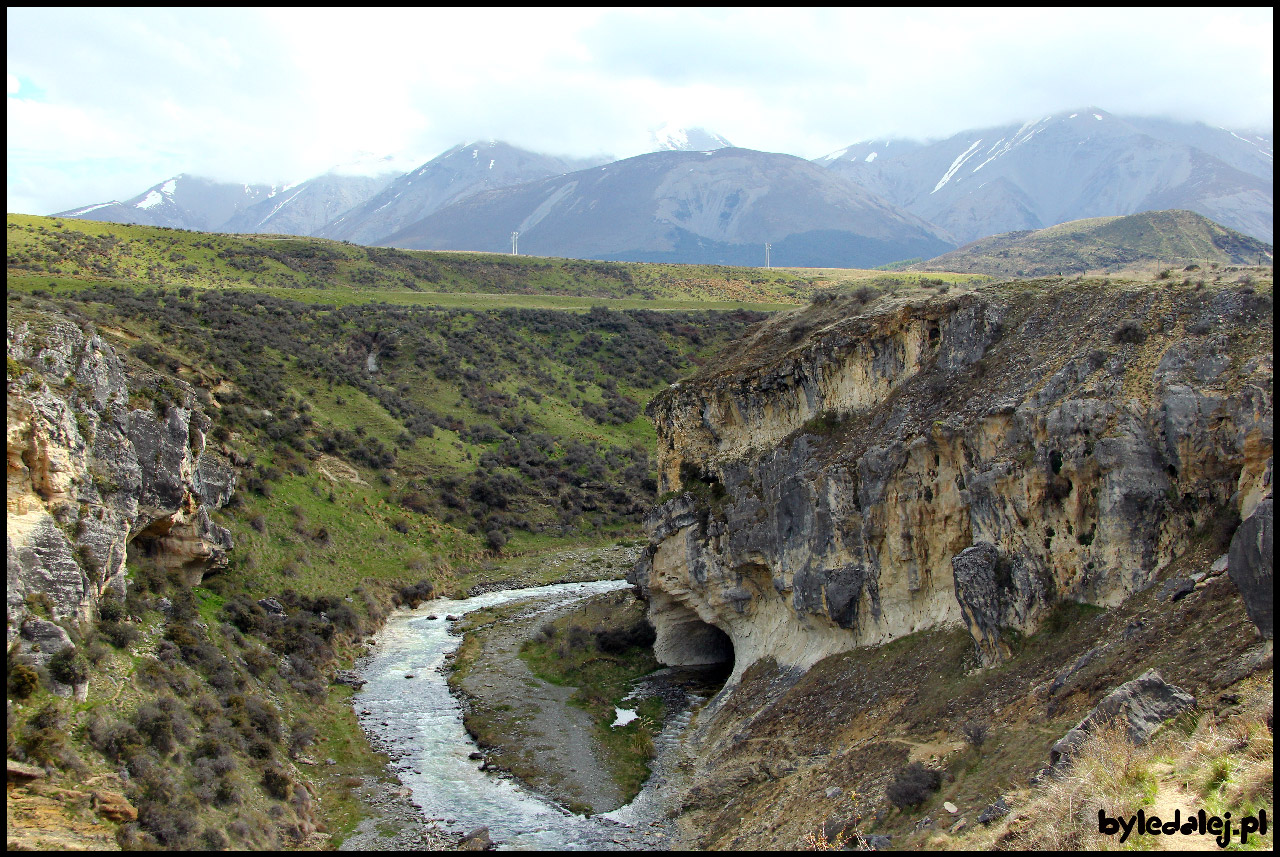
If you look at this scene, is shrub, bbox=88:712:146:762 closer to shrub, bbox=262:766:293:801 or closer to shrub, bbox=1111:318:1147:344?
shrub, bbox=262:766:293:801

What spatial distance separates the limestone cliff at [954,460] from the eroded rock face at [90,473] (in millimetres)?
20897

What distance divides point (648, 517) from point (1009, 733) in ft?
69.8

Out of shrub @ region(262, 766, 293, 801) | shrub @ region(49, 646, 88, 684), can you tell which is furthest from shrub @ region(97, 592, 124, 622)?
shrub @ region(262, 766, 293, 801)

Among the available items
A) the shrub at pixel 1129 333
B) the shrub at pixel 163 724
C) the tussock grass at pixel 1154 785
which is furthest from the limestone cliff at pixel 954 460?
the shrub at pixel 163 724

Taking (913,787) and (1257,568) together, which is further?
(913,787)

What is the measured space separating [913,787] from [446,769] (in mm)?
17188

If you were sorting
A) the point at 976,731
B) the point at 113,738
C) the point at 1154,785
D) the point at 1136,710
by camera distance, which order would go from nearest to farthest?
the point at 1154,785, the point at 1136,710, the point at 976,731, the point at 113,738

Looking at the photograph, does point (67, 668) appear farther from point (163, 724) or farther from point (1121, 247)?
point (1121, 247)

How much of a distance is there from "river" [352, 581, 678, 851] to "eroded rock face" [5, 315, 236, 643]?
410 inches

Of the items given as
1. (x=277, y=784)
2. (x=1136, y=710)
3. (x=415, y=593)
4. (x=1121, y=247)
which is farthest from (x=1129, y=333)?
(x=1121, y=247)

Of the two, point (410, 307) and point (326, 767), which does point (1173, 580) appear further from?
point (410, 307)

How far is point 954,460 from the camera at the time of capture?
2412 cm

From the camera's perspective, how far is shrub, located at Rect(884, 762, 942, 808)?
55.4 feet

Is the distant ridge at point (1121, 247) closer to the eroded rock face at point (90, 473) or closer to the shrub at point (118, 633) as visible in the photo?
the eroded rock face at point (90, 473)
